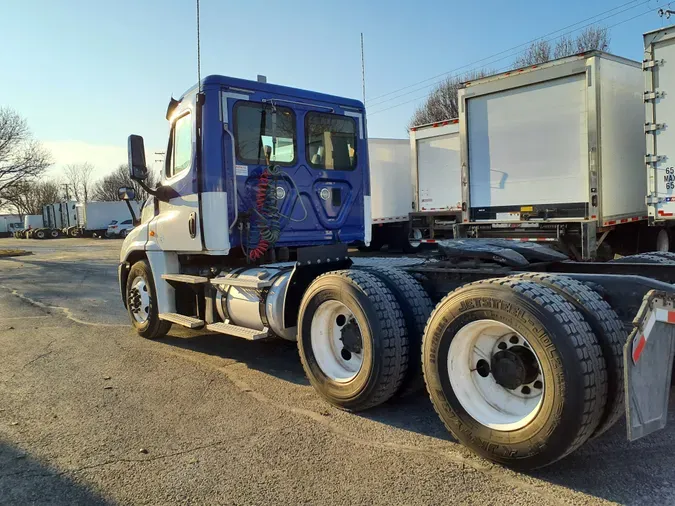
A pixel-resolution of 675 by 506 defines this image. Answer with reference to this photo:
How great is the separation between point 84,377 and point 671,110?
29.7 feet

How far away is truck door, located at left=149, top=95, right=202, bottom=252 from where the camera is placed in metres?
6.04

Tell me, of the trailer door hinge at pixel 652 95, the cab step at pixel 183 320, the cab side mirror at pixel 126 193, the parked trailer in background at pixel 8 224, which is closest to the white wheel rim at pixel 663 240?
the trailer door hinge at pixel 652 95

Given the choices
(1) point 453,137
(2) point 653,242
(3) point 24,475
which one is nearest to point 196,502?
(3) point 24,475

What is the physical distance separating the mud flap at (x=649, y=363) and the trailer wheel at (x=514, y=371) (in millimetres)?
190

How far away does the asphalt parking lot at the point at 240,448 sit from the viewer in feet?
10.4

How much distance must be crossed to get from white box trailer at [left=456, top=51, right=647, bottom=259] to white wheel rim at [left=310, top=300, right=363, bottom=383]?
6380mm

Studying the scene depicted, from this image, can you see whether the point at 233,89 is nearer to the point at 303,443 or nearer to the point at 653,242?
the point at 303,443

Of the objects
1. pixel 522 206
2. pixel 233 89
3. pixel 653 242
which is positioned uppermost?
pixel 233 89

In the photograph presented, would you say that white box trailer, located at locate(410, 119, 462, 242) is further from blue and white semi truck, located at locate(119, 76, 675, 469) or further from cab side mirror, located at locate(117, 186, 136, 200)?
cab side mirror, located at locate(117, 186, 136, 200)

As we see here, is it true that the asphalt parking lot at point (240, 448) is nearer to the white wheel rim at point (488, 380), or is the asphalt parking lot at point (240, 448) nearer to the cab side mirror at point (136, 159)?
the white wheel rim at point (488, 380)

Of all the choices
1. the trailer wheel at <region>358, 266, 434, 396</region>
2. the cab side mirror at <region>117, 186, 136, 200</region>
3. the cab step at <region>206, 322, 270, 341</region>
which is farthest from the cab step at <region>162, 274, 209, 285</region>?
the trailer wheel at <region>358, 266, 434, 396</region>

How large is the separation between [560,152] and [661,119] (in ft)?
5.25

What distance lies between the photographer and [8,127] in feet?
94.9

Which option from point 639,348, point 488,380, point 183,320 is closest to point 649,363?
point 639,348
